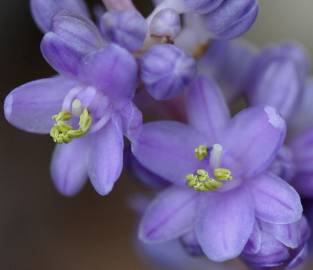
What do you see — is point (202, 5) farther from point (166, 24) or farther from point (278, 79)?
point (278, 79)

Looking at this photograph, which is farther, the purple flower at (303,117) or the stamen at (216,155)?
the purple flower at (303,117)

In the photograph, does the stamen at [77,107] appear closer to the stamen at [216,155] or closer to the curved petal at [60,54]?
the curved petal at [60,54]

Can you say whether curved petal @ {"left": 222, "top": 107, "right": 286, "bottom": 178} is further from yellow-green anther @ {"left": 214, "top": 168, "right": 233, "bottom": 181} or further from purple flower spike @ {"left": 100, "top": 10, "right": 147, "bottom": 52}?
purple flower spike @ {"left": 100, "top": 10, "right": 147, "bottom": 52}

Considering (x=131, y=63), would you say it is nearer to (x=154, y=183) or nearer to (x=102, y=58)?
(x=102, y=58)

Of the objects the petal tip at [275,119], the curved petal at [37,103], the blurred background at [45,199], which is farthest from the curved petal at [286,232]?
the blurred background at [45,199]

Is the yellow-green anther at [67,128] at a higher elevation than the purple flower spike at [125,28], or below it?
below

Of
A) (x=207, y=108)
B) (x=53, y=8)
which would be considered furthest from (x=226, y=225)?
(x=53, y=8)
